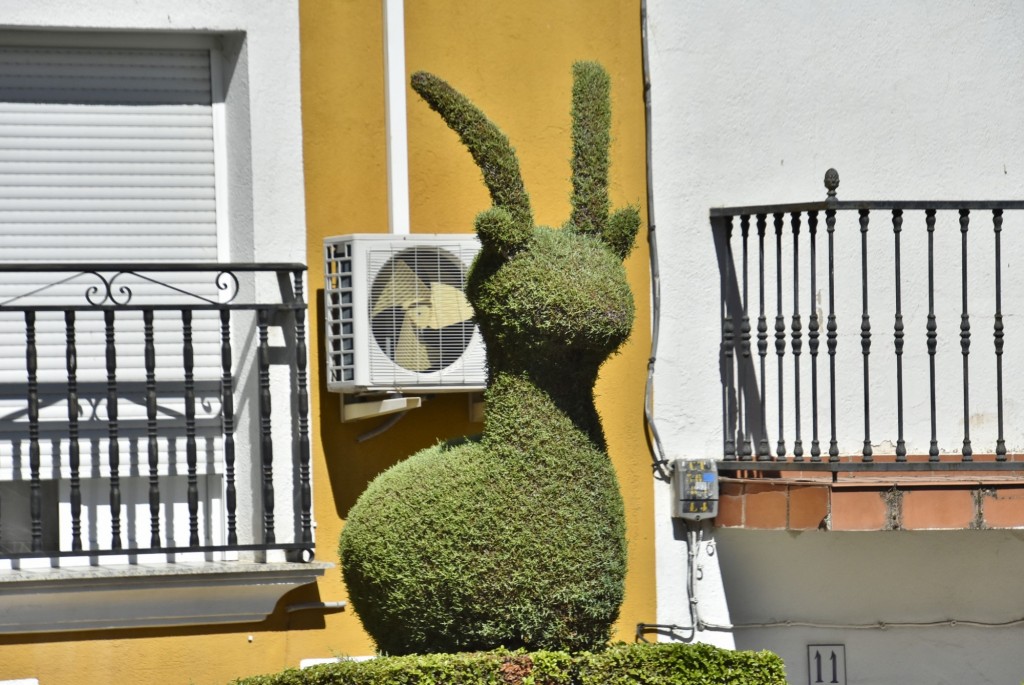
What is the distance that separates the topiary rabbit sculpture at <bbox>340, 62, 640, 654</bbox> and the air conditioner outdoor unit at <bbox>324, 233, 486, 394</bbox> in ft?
2.56

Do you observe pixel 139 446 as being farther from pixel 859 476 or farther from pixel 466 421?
pixel 859 476

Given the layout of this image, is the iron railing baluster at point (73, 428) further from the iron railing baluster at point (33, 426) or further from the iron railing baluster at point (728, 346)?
the iron railing baluster at point (728, 346)

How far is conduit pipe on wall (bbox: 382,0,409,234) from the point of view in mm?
7656

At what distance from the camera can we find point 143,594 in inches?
286

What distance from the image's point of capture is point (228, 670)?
7438 millimetres

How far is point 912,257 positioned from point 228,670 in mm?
3887

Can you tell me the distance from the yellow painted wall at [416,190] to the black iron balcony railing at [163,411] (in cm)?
23

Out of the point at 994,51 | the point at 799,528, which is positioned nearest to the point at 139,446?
the point at 799,528

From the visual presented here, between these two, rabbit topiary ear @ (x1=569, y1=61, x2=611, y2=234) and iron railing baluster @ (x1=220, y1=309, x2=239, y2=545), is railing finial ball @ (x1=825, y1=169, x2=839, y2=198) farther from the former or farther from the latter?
iron railing baluster @ (x1=220, y1=309, x2=239, y2=545)

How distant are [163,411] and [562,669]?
242cm

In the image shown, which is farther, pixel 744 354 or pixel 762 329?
pixel 744 354

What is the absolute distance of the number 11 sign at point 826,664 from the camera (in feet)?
26.6

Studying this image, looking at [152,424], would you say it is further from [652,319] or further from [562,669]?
[652,319]

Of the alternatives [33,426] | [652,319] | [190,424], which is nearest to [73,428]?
[33,426]
